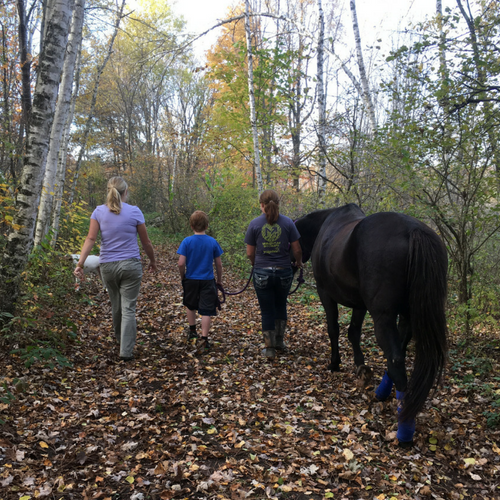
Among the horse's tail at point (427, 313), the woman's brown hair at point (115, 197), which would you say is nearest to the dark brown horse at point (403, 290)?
the horse's tail at point (427, 313)

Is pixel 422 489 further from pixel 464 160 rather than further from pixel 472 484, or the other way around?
pixel 464 160

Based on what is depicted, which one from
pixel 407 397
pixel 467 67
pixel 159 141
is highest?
pixel 159 141

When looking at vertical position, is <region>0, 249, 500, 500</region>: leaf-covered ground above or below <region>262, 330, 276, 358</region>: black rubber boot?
below

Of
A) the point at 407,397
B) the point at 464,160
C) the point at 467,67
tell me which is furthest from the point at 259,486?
the point at 467,67

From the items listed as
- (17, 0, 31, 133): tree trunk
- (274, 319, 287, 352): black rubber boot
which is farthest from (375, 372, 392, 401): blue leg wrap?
(17, 0, 31, 133): tree trunk

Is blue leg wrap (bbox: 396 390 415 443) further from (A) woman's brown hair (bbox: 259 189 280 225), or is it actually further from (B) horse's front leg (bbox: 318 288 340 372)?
(A) woman's brown hair (bbox: 259 189 280 225)

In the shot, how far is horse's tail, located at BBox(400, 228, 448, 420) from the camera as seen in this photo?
3055mm

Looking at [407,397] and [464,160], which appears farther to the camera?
[464,160]

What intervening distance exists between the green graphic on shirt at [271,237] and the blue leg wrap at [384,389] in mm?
2102

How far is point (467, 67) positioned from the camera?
15.1 ft

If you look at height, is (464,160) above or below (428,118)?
below

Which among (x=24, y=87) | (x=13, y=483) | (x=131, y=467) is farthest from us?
(x=24, y=87)

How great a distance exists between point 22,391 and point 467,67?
6117 mm

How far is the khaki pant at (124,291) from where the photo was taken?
4617 mm
